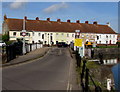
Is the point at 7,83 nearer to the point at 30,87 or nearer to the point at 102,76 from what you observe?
the point at 30,87

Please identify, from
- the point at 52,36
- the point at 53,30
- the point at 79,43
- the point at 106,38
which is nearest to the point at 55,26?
the point at 53,30

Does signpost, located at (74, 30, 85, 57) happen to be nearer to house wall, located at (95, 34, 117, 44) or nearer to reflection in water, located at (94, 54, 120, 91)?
→ reflection in water, located at (94, 54, 120, 91)

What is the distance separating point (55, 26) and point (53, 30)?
3.69m

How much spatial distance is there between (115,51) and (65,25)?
22683 millimetres

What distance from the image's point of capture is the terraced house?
6950cm

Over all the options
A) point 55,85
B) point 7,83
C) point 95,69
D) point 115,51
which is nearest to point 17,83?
point 7,83

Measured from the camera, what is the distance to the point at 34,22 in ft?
251

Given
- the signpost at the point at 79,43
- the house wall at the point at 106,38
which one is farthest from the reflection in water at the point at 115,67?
the house wall at the point at 106,38

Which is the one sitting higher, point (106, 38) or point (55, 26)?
point (55, 26)

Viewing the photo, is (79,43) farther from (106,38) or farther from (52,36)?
(106,38)

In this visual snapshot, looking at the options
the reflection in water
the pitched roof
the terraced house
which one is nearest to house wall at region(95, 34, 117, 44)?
the terraced house

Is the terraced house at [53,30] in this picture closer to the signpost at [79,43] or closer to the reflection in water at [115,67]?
the reflection in water at [115,67]

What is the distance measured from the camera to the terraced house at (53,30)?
2736 inches

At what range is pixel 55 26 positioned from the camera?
258 ft
